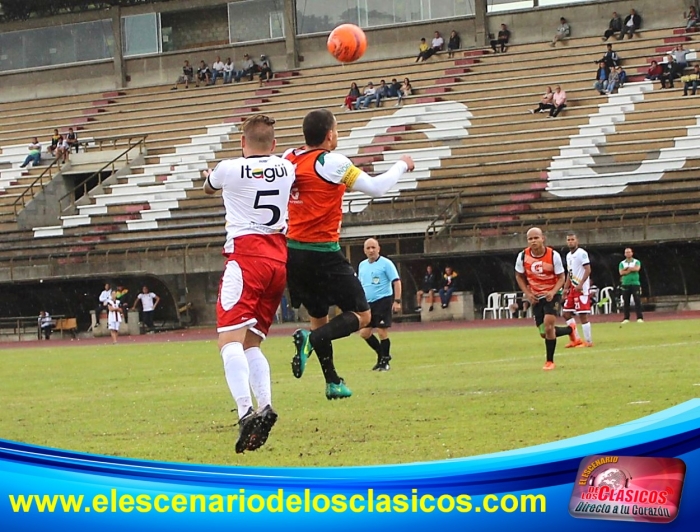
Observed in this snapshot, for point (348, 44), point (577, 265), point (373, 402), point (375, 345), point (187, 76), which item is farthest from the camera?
point (187, 76)

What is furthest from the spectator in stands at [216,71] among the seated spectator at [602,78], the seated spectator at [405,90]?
the seated spectator at [602,78]

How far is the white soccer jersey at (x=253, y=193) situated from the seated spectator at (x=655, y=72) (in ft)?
113

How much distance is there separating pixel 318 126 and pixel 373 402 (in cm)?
330

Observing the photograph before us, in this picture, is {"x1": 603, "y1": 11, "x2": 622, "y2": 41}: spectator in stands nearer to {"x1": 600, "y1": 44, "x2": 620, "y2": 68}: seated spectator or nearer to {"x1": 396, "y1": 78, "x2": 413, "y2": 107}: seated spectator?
{"x1": 600, "y1": 44, "x2": 620, "y2": 68}: seated spectator

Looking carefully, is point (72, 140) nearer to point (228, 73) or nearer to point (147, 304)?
point (228, 73)

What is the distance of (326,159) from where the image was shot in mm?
9031

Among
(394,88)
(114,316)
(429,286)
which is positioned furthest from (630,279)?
(394,88)

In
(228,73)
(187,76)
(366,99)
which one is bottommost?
(366,99)

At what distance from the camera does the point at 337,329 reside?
9977 mm

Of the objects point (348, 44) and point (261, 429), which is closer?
point (261, 429)

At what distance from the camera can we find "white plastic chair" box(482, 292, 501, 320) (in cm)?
3419

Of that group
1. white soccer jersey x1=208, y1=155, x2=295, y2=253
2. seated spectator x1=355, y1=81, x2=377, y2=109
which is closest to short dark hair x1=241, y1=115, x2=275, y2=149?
white soccer jersey x1=208, y1=155, x2=295, y2=253

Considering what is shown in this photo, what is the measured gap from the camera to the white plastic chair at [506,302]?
112 ft

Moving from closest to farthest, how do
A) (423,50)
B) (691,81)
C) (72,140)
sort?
(691,81) < (423,50) < (72,140)
